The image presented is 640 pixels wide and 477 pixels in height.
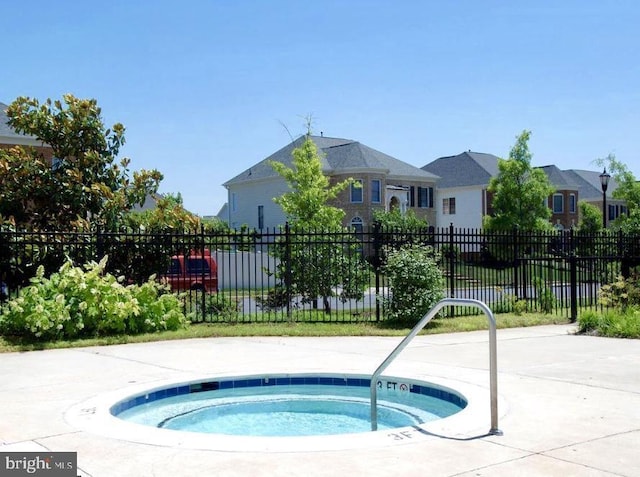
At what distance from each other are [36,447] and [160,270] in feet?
35.7

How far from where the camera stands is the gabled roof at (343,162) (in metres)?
44.8

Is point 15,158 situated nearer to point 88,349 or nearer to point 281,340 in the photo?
point 88,349

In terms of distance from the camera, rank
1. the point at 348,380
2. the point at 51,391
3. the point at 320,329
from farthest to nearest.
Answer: the point at 320,329 → the point at 348,380 → the point at 51,391

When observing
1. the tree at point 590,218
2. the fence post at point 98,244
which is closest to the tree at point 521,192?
the tree at point 590,218

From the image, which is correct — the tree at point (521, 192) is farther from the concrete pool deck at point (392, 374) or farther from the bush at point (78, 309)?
the bush at point (78, 309)

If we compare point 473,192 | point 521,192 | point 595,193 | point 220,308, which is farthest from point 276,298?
point 595,193

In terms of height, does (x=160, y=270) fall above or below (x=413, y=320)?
above

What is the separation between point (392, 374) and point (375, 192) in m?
37.3

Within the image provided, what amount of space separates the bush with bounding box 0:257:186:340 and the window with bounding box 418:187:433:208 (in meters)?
38.1

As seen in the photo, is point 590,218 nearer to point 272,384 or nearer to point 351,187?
point 351,187

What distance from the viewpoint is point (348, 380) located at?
8.71 metres

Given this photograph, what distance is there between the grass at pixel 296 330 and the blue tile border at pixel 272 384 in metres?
4.49

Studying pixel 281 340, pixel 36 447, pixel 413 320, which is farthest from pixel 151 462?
pixel 413 320

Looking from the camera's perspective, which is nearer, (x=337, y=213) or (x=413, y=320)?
(x=413, y=320)
